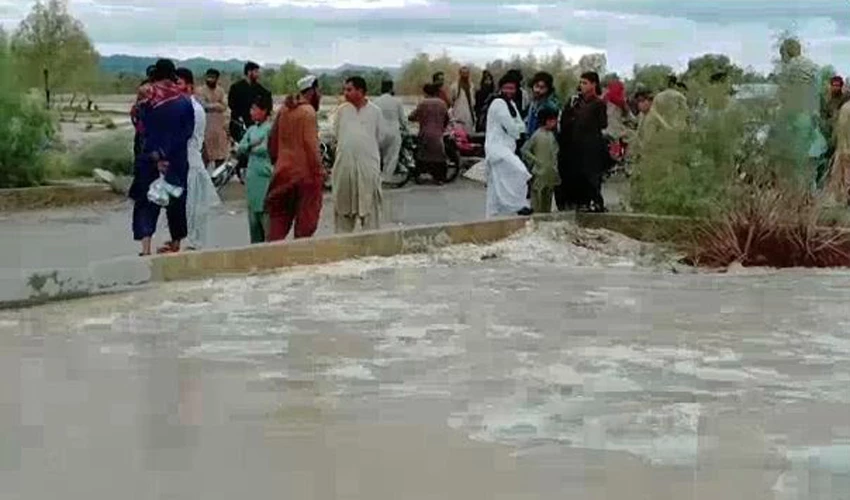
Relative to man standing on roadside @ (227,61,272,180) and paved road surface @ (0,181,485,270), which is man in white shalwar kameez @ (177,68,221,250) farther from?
man standing on roadside @ (227,61,272,180)

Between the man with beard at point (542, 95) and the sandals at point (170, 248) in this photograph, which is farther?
the man with beard at point (542, 95)

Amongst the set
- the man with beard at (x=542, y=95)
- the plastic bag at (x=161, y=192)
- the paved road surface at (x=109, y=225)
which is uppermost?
the man with beard at (x=542, y=95)

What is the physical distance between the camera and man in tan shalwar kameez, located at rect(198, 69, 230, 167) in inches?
719

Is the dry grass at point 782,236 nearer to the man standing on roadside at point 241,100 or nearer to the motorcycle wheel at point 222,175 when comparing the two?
the motorcycle wheel at point 222,175

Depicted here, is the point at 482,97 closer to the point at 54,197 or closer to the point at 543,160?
the point at 54,197

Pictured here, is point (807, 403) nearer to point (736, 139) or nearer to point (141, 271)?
point (141, 271)

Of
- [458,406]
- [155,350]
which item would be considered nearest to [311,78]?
[155,350]

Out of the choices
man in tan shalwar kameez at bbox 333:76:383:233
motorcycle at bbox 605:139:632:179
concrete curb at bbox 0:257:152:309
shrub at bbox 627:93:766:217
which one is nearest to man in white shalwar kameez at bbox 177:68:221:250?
man in tan shalwar kameez at bbox 333:76:383:233

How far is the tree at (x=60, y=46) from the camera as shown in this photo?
101 feet

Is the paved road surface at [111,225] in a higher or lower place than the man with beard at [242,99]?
lower

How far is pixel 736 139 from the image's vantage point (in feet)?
43.7

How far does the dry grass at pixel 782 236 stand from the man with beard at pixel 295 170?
3.06 metres

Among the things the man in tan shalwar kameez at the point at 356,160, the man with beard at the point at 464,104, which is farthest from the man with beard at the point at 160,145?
the man with beard at the point at 464,104

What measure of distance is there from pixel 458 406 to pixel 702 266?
215 inches
